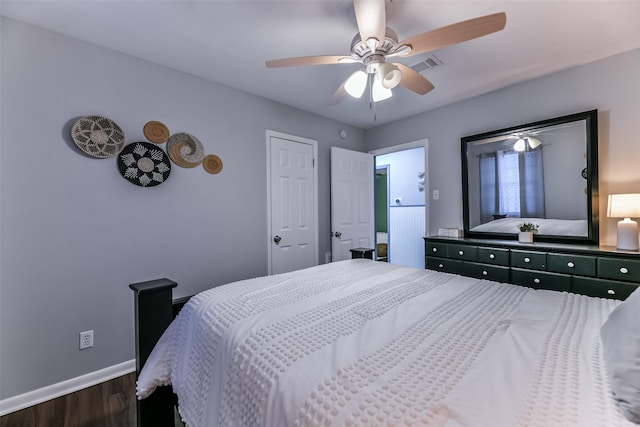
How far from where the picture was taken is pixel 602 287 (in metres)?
2.01

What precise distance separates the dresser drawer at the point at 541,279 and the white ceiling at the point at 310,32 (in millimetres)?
1814

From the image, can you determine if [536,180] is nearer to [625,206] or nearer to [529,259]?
[625,206]

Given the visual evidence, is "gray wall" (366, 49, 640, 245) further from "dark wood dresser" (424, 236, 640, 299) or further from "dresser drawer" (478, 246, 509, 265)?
"dresser drawer" (478, 246, 509, 265)

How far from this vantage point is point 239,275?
2764mm

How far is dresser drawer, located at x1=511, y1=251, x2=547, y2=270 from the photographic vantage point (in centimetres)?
229

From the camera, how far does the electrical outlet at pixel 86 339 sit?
1945 mm

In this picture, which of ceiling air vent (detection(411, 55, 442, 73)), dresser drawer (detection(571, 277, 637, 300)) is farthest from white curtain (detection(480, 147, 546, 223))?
ceiling air vent (detection(411, 55, 442, 73))

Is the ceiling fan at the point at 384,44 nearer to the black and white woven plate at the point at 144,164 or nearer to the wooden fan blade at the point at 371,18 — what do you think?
the wooden fan blade at the point at 371,18

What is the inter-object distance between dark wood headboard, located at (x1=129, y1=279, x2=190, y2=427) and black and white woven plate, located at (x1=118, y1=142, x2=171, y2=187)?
111 cm

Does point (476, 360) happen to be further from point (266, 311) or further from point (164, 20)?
point (164, 20)

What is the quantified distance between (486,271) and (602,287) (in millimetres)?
776

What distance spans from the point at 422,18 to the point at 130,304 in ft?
9.72

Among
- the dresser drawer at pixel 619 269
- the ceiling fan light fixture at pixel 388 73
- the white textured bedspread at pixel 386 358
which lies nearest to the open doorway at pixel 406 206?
the dresser drawer at pixel 619 269

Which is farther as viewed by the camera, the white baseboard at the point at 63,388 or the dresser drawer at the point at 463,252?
the dresser drawer at the point at 463,252
